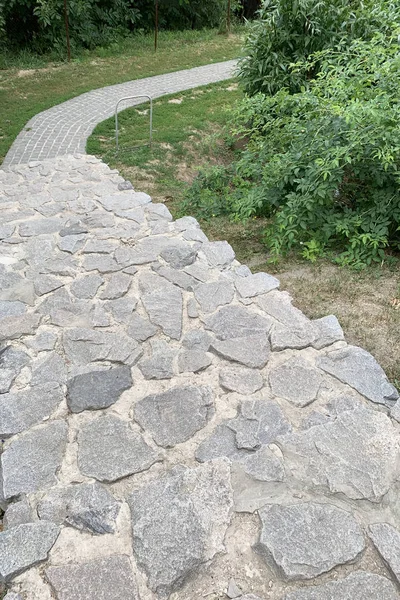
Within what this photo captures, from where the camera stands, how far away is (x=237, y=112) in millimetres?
4973

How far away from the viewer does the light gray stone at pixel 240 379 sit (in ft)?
8.09

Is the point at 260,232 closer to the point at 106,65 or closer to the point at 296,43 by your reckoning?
the point at 296,43

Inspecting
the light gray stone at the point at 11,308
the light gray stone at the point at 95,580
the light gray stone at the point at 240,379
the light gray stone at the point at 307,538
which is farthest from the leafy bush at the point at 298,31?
the light gray stone at the point at 95,580

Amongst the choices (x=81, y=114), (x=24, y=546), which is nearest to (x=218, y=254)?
(x=24, y=546)

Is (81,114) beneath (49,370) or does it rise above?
above

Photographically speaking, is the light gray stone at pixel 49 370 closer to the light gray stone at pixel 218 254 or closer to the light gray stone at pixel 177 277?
the light gray stone at pixel 177 277

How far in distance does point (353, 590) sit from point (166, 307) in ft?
5.96

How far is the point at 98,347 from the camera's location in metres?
2.76

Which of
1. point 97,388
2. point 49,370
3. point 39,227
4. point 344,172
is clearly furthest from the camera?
point 39,227

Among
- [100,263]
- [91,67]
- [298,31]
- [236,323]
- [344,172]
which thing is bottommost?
[236,323]

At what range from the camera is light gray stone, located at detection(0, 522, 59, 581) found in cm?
170

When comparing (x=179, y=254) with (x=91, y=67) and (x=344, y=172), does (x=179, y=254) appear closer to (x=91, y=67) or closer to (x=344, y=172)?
(x=344, y=172)

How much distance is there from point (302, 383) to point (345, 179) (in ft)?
7.60

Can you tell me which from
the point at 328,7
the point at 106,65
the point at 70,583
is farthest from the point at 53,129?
the point at 70,583
